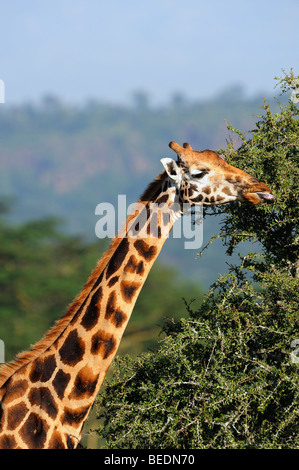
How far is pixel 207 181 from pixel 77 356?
2374mm

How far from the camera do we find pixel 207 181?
8562mm

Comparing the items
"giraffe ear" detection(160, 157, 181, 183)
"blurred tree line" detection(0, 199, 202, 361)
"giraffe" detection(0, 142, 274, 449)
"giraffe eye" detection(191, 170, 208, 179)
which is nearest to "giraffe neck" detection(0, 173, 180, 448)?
"giraffe" detection(0, 142, 274, 449)

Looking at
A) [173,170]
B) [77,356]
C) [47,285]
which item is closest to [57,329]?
[77,356]

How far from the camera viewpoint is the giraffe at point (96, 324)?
784 centimetres

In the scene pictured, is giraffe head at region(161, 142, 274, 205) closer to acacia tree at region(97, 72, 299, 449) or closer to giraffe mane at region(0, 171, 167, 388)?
giraffe mane at region(0, 171, 167, 388)

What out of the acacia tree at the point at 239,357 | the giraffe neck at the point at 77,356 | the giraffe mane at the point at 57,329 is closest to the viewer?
the giraffe neck at the point at 77,356

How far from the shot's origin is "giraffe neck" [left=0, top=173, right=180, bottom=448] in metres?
7.81

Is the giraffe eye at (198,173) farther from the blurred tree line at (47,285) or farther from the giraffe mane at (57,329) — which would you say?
the blurred tree line at (47,285)

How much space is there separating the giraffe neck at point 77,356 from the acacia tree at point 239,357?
1.31 meters

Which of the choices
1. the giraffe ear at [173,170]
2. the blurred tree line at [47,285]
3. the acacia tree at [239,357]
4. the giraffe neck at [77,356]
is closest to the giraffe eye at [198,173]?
the giraffe ear at [173,170]

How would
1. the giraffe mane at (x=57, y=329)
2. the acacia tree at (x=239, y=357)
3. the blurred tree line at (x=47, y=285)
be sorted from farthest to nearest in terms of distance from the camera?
the blurred tree line at (x=47, y=285) → the acacia tree at (x=239, y=357) → the giraffe mane at (x=57, y=329)

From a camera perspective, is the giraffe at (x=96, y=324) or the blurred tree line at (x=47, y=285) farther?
the blurred tree line at (x=47, y=285)
